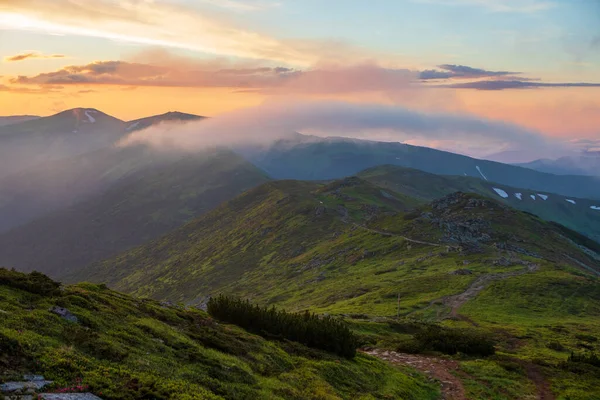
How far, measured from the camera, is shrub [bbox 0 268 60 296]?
2648cm

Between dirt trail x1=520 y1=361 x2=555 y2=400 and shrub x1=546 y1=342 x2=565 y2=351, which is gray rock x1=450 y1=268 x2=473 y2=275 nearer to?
shrub x1=546 y1=342 x2=565 y2=351

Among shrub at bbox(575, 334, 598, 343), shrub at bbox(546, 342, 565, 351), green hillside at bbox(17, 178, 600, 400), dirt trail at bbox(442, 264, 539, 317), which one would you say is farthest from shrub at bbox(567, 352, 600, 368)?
dirt trail at bbox(442, 264, 539, 317)

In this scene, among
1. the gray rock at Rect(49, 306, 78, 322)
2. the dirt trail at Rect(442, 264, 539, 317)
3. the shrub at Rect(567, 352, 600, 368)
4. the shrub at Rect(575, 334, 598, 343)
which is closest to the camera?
the gray rock at Rect(49, 306, 78, 322)

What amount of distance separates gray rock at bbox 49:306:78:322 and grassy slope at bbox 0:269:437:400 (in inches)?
16.1

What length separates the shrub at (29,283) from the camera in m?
26.5

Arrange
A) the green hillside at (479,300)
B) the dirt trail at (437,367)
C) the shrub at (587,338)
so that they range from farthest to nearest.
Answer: the shrub at (587,338) < the green hillside at (479,300) < the dirt trail at (437,367)

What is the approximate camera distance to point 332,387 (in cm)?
2911

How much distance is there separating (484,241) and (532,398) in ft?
479

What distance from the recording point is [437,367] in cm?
4366

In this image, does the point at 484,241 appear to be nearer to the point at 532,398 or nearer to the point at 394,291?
the point at 394,291

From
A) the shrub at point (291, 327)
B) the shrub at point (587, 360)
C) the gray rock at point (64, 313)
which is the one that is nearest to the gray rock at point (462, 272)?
the shrub at point (587, 360)

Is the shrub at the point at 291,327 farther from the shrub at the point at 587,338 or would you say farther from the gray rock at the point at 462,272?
the gray rock at the point at 462,272

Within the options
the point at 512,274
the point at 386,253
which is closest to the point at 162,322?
the point at 512,274

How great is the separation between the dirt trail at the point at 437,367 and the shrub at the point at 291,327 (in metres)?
8.09
